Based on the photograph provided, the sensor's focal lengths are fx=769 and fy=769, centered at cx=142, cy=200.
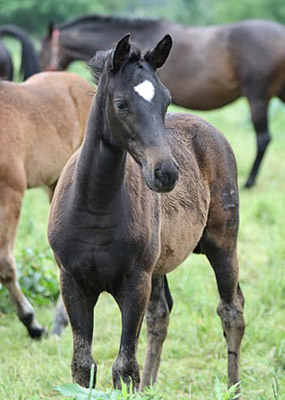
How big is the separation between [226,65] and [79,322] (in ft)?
23.7

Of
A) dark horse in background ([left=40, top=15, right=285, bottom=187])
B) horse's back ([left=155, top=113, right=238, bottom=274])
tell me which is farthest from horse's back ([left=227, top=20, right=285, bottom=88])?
horse's back ([left=155, top=113, right=238, bottom=274])

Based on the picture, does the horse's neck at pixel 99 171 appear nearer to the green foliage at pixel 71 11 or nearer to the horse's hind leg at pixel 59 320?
the horse's hind leg at pixel 59 320

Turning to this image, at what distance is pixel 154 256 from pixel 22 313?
6.70 ft

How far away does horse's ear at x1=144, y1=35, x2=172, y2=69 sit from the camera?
341 centimetres

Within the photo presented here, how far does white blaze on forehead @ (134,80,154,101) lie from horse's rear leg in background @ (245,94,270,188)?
7.01 meters

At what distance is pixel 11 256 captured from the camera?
17.5ft

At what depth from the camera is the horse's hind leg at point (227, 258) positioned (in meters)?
4.39

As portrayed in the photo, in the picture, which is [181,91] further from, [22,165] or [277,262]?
[22,165]

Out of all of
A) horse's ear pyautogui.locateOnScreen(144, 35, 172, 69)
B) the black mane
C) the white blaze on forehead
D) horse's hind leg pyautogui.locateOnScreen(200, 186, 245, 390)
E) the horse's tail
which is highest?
horse's ear pyautogui.locateOnScreen(144, 35, 172, 69)

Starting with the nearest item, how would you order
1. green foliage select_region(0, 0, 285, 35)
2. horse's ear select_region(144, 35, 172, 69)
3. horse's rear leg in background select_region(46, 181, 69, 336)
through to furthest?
horse's ear select_region(144, 35, 172, 69)
horse's rear leg in background select_region(46, 181, 69, 336)
green foliage select_region(0, 0, 285, 35)

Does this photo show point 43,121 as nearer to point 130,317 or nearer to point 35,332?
point 35,332

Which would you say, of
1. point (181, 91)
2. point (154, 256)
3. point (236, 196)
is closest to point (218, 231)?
point (236, 196)

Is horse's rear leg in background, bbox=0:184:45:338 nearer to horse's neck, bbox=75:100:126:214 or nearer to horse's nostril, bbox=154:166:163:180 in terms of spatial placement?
horse's neck, bbox=75:100:126:214

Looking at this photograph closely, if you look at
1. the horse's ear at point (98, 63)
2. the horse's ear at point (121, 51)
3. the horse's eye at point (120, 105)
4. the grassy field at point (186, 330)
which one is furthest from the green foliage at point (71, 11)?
the horse's eye at point (120, 105)
